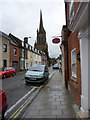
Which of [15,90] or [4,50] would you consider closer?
[15,90]

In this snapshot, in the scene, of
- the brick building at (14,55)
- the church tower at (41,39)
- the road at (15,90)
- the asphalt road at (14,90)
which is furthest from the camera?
the church tower at (41,39)

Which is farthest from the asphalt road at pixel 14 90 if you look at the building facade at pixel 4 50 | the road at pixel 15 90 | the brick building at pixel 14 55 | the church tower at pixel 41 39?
the church tower at pixel 41 39

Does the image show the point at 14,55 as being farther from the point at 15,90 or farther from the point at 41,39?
the point at 41,39

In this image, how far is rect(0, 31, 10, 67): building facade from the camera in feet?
66.7

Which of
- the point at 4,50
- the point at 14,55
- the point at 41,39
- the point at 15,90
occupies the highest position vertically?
the point at 41,39

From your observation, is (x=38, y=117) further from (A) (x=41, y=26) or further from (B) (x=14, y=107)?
(A) (x=41, y=26)

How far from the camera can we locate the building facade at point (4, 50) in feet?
66.7

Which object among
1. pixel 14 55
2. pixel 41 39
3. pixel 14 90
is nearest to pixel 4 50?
pixel 14 55

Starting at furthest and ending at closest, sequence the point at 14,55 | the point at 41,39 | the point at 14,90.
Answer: the point at 41,39 < the point at 14,55 < the point at 14,90

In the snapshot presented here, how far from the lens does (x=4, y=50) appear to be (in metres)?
21.6

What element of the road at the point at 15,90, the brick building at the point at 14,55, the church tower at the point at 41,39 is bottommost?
the road at the point at 15,90

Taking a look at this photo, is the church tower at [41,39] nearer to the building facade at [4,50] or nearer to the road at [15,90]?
the building facade at [4,50]

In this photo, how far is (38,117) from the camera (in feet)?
12.2

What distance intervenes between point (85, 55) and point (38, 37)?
252 feet
